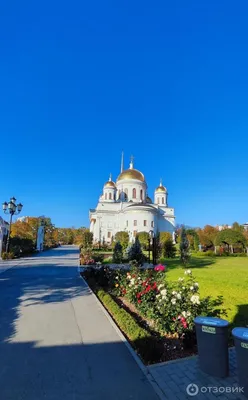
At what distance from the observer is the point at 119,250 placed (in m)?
20.2

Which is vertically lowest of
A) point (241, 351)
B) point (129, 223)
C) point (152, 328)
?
point (152, 328)

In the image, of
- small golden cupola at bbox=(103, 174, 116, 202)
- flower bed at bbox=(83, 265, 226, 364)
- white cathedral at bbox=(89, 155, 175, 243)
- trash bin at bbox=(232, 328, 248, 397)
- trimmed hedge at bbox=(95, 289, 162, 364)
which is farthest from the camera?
small golden cupola at bbox=(103, 174, 116, 202)

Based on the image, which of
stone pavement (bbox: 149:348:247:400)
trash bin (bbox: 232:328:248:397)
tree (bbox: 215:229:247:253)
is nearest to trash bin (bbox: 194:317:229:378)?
stone pavement (bbox: 149:348:247:400)

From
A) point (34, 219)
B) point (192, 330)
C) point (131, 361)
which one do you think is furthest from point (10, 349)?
point (34, 219)

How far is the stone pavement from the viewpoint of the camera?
2.96 metres

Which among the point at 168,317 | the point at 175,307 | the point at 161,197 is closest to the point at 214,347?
the point at 175,307

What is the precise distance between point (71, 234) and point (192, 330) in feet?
300

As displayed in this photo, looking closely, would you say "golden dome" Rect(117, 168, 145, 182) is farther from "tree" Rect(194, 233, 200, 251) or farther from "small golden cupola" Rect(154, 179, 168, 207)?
"tree" Rect(194, 233, 200, 251)

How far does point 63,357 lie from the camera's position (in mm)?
3910

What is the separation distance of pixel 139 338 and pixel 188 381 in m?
1.29

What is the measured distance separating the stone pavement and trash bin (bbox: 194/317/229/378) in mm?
100

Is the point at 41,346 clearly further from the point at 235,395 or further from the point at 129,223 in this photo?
the point at 129,223

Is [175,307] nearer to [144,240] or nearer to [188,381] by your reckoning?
[188,381]

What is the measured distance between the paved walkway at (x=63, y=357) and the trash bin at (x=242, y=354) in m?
1.07
